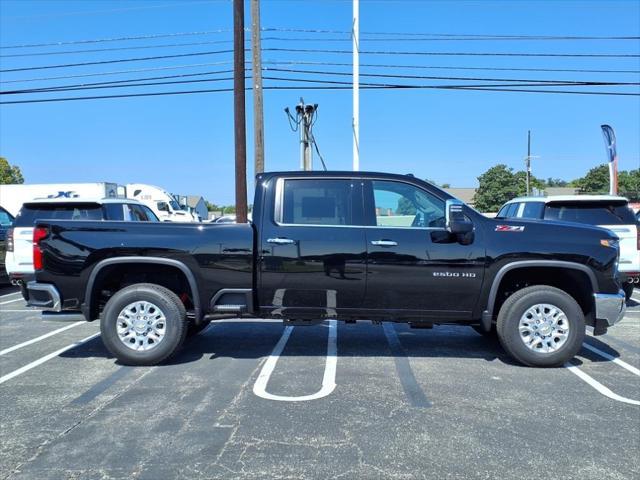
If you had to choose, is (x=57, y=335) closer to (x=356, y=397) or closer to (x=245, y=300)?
(x=245, y=300)

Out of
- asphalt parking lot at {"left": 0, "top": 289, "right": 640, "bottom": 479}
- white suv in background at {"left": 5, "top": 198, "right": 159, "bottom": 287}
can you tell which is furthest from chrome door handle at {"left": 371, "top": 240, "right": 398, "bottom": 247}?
white suv in background at {"left": 5, "top": 198, "right": 159, "bottom": 287}

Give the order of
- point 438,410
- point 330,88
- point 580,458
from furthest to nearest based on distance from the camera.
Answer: point 330,88
point 438,410
point 580,458

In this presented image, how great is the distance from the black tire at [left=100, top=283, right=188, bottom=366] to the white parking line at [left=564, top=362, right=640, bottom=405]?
416 centimetres

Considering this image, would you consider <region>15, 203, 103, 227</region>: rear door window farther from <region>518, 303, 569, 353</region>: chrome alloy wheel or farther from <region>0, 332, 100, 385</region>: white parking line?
<region>518, 303, 569, 353</region>: chrome alloy wheel

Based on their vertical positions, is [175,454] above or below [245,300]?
below

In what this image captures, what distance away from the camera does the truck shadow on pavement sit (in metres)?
5.93

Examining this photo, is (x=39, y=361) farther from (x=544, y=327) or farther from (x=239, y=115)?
(x=239, y=115)

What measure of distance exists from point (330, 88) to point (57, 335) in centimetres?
1367

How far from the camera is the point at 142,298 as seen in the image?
17.7 ft

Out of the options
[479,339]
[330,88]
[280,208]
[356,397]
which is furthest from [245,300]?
[330,88]

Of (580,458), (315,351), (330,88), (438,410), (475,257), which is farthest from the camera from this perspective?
(330,88)

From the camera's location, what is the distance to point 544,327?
534 centimetres

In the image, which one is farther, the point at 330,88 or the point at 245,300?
the point at 330,88

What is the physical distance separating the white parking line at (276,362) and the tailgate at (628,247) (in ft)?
15.9
